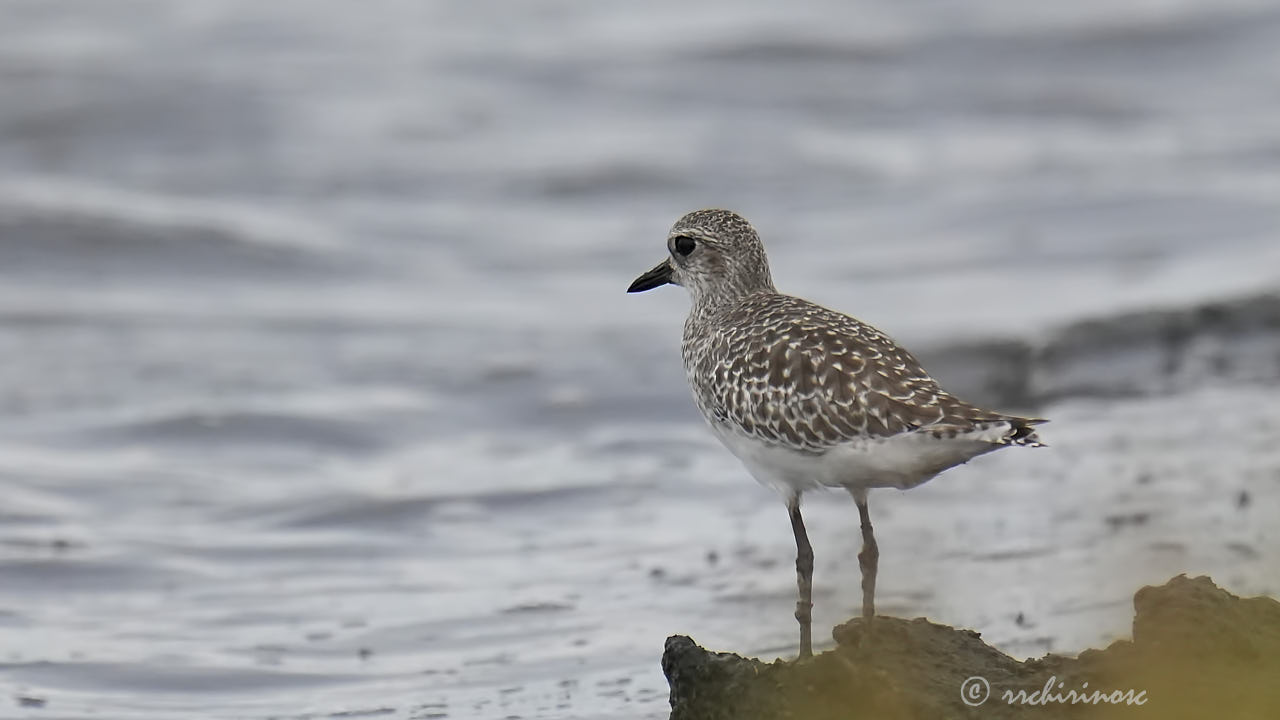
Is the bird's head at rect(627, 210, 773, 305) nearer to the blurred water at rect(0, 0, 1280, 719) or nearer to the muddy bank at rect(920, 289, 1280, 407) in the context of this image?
the blurred water at rect(0, 0, 1280, 719)

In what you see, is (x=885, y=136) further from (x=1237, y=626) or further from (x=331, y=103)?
(x=1237, y=626)

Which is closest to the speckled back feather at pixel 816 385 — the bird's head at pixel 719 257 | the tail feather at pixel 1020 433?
the tail feather at pixel 1020 433

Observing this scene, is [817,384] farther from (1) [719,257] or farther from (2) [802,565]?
(1) [719,257]

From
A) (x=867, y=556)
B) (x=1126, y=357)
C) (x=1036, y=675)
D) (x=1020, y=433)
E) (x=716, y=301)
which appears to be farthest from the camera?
(x=1126, y=357)

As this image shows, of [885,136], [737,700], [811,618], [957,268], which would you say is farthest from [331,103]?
[737,700]

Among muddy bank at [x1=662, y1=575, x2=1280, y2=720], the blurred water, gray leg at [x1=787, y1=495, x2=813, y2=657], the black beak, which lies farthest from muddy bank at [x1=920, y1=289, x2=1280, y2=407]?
muddy bank at [x1=662, y1=575, x2=1280, y2=720]

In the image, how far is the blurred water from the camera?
6.79 meters

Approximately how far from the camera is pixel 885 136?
Result: 1762 cm

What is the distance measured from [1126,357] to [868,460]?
5939mm

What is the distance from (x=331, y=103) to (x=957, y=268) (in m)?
7.56

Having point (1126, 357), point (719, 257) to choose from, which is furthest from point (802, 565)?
point (1126, 357)

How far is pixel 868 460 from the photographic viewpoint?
17.1 ft

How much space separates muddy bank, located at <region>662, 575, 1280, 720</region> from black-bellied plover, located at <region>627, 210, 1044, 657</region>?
62 centimetres

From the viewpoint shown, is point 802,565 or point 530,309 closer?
point 802,565
